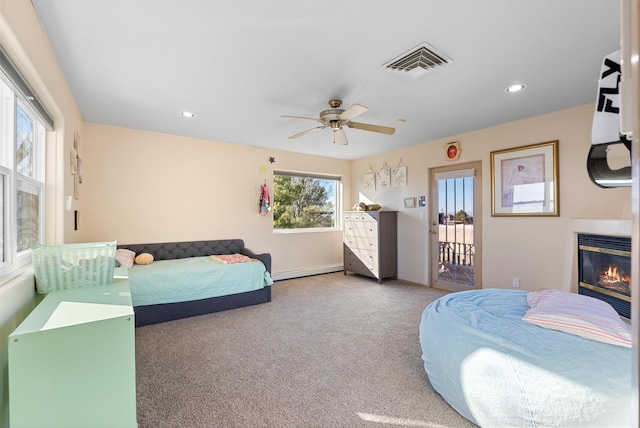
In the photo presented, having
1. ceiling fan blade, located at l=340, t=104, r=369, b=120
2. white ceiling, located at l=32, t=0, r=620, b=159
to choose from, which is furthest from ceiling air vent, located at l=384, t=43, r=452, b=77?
ceiling fan blade, located at l=340, t=104, r=369, b=120

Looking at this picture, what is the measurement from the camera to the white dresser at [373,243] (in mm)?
5082

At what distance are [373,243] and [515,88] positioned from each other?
10.1 ft

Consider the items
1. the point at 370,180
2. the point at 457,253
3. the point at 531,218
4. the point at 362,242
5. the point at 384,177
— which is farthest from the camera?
the point at 370,180

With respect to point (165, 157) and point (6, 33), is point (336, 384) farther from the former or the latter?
point (165, 157)

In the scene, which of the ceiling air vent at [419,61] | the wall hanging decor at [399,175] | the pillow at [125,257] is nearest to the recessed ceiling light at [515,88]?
the ceiling air vent at [419,61]

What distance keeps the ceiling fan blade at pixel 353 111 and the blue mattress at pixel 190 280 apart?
2237mm

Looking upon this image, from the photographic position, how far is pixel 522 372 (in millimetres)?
1509

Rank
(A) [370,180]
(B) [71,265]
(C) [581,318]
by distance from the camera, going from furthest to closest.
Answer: (A) [370,180] < (B) [71,265] < (C) [581,318]

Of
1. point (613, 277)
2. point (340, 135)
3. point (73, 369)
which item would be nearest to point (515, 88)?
point (340, 135)

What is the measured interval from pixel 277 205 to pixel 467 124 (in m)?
3.30

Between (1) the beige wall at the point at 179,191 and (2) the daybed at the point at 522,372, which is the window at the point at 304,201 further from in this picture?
(2) the daybed at the point at 522,372

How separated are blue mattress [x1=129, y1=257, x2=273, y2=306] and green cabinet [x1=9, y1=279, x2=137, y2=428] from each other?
1.94 meters

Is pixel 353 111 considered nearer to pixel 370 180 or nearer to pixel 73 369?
pixel 73 369

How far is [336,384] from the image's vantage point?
2.08 m
